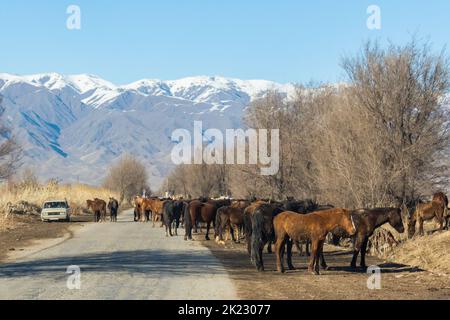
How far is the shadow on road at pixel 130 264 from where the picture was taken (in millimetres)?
17734

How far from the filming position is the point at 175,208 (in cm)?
3522

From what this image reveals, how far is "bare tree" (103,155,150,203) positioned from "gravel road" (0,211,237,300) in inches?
3931

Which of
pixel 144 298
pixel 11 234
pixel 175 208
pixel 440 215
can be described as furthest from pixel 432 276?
pixel 11 234

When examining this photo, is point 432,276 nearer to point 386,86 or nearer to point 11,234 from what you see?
point 386,86

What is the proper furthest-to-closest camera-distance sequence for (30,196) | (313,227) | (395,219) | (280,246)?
(30,196)
(395,219)
(280,246)
(313,227)

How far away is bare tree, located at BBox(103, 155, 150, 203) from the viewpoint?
127 m

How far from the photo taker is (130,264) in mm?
19328

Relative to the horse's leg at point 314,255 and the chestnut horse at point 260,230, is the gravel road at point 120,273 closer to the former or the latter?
the chestnut horse at point 260,230

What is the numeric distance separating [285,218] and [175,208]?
17.6 meters

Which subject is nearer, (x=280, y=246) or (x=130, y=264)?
(x=280, y=246)

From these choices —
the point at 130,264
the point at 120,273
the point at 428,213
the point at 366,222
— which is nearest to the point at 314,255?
the point at 366,222

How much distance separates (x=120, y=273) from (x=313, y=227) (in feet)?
16.7

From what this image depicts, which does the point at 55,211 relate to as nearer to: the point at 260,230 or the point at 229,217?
the point at 229,217
